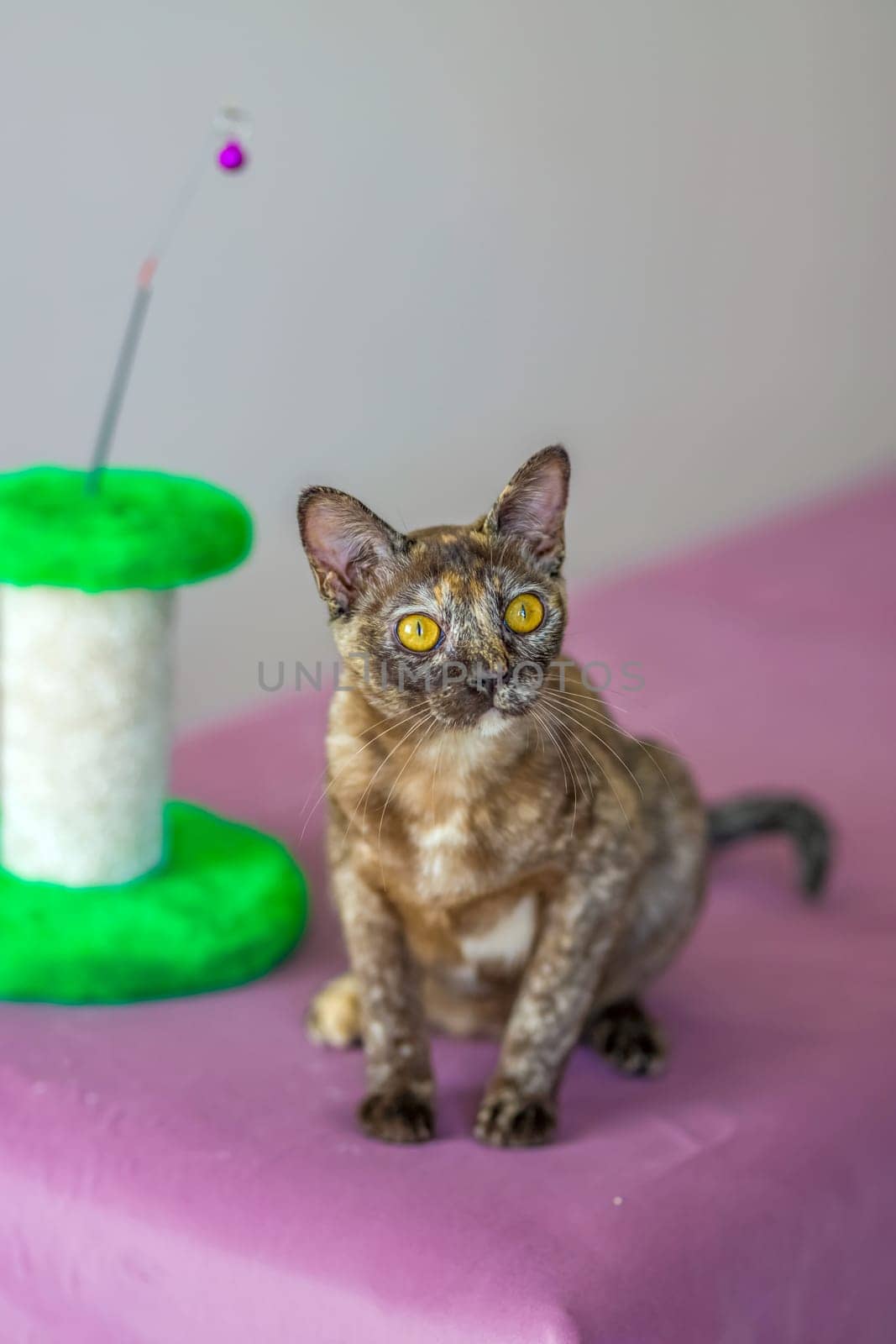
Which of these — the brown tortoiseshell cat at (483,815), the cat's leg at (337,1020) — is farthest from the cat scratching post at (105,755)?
the brown tortoiseshell cat at (483,815)

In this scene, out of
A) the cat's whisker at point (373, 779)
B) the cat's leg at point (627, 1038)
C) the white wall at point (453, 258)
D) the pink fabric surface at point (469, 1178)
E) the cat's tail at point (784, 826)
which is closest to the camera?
the pink fabric surface at point (469, 1178)

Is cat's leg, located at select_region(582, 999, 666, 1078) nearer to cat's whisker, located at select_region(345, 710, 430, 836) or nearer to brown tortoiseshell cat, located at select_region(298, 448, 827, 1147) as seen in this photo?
brown tortoiseshell cat, located at select_region(298, 448, 827, 1147)

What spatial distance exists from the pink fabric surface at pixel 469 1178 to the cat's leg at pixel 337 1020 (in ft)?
0.06

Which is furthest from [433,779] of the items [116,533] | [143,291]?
[143,291]

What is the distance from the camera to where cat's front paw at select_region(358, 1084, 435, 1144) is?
4.33ft

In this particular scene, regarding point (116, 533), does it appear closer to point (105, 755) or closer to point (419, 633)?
point (105, 755)

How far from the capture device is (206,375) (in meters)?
2.77

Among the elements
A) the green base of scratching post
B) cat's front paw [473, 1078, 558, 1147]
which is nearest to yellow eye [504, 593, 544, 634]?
cat's front paw [473, 1078, 558, 1147]

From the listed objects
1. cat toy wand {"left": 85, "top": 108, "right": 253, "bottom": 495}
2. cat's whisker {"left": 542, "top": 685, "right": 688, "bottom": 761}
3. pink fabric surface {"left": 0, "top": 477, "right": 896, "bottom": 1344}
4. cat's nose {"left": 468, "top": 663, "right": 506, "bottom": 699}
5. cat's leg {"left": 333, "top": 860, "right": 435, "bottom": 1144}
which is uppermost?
cat toy wand {"left": 85, "top": 108, "right": 253, "bottom": 495}

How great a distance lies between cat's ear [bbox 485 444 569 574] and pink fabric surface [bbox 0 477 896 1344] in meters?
0.47

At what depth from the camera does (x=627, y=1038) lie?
147cm

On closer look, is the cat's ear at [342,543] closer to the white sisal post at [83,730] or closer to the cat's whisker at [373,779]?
the cat's whisker at [373,779]

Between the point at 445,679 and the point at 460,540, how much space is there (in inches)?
4.2

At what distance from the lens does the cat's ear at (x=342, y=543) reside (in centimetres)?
119
